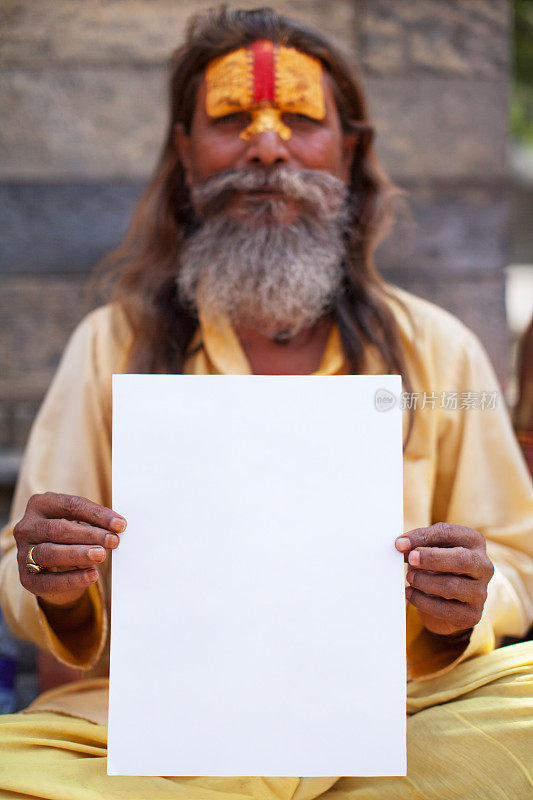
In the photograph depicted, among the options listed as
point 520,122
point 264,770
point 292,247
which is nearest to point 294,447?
point 264,770

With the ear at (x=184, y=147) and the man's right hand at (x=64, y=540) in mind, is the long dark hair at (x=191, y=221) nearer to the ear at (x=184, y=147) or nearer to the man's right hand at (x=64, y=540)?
the ear at (x=184, y=147)

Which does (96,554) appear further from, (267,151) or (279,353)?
(267,151)

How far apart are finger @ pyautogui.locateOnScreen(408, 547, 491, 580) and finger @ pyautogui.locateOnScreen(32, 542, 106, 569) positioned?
53 cm

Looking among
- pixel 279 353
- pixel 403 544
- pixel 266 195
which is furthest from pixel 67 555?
pixel 266 195

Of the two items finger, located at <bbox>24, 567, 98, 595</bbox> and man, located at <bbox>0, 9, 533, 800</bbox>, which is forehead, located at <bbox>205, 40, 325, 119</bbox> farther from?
finger, located at <bbox>24, 567, 98, 595</bbox>

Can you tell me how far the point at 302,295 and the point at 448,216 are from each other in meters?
1.10

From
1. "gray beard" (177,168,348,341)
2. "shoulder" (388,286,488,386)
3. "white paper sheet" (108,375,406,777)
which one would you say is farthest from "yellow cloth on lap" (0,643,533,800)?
"gray beard" (177,168,348,341)

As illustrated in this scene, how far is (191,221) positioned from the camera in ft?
7.00

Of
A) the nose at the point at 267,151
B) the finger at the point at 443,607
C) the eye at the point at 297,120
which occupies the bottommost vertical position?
the finger at the point at 443,607

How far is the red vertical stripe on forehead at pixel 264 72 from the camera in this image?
1.88m

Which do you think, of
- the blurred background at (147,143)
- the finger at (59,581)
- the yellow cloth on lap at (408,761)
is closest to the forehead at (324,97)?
the blurred background at (147,143)

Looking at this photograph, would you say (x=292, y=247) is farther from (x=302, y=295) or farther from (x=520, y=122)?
(x=520, y=122)

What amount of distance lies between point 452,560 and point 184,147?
1.36m

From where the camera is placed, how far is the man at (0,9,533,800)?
1.60 m
